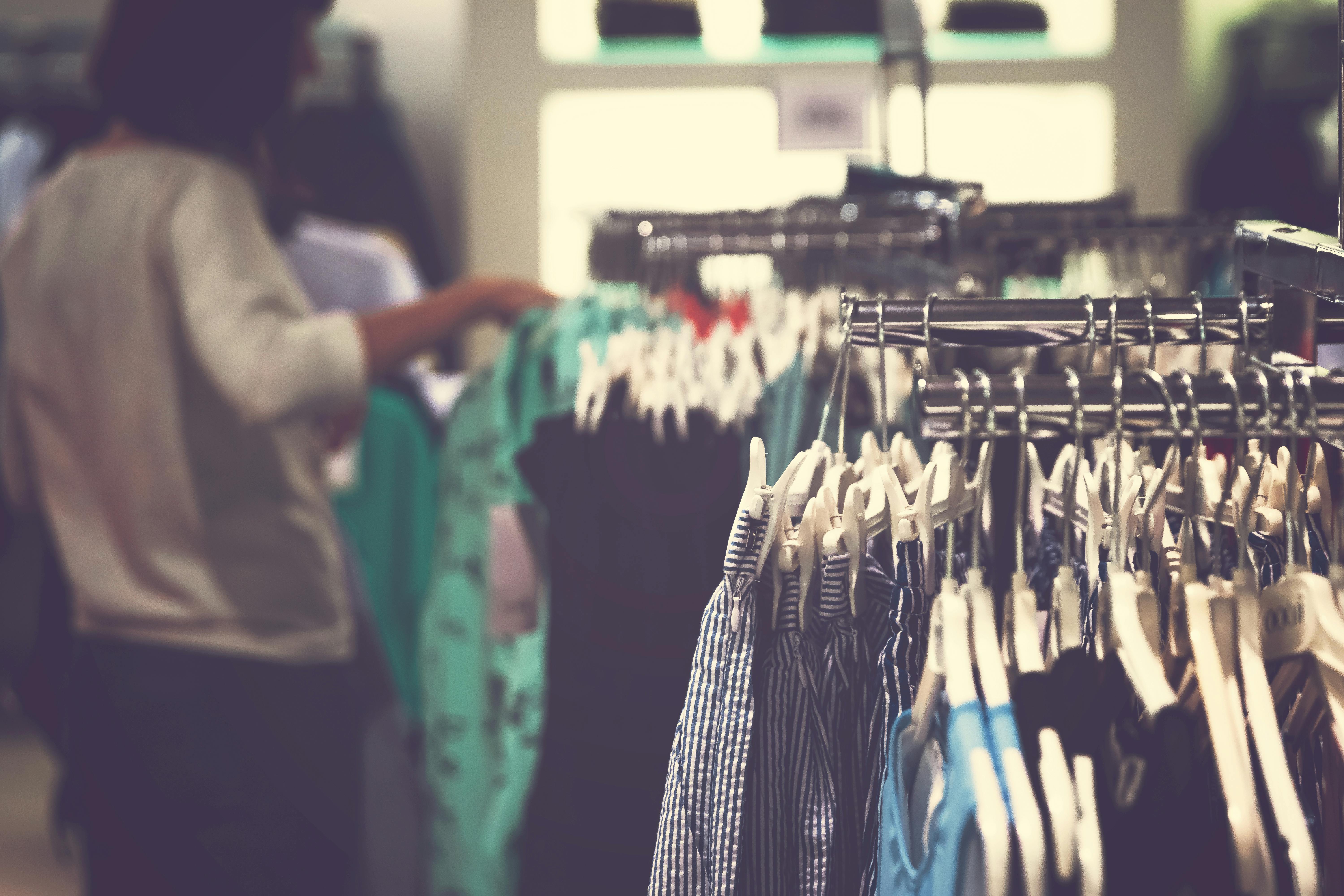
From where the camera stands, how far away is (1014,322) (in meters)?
0.73

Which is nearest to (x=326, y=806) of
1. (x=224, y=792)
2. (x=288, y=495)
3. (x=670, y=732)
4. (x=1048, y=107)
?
(x=224, y=792)

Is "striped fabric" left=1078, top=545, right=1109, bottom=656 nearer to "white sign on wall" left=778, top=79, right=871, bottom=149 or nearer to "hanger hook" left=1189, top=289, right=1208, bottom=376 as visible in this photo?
"hanger hook" left=1189, top=289, right=1208, bottom=376

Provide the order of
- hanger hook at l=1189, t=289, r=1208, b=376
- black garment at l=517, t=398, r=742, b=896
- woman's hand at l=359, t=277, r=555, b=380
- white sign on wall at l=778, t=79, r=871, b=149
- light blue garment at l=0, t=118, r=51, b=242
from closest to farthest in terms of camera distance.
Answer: hanger hook at l=1189, t=289, r=1208, b=376, black garment at l=517, t=398, r=742, b=896, woman's hand at l=359, t=277, r=555, b=380, white sign on wall at l=778, t=79, r=871, b=149, light blue garment at l=0, t=118, r=51, b=242

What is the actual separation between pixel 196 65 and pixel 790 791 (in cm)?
108

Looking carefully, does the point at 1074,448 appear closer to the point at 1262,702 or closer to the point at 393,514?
the point at 1262,702

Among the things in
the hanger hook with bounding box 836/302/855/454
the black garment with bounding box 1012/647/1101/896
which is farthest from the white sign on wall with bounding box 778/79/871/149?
the black garment with bounding box 1012/647/1101/896

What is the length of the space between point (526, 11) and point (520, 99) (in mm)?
198

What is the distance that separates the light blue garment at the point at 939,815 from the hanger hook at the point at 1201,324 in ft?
0.94

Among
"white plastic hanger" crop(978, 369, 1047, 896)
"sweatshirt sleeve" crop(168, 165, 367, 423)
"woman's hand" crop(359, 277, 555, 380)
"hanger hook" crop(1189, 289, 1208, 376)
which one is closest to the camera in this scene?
"white plastic hanger" crop(978, 369, 1047, 896)

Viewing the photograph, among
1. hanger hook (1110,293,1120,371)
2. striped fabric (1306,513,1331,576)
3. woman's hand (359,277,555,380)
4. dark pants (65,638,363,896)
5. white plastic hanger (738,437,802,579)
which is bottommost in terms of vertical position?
dark pants (65,638,363,896)

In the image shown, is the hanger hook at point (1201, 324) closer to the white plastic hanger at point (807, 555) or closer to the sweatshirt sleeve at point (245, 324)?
the white plastic hanger at point (807, 555)

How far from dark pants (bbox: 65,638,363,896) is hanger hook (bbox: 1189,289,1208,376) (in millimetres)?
1054

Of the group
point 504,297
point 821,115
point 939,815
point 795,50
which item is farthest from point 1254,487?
point 795,50

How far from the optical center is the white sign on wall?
72.7 inches
